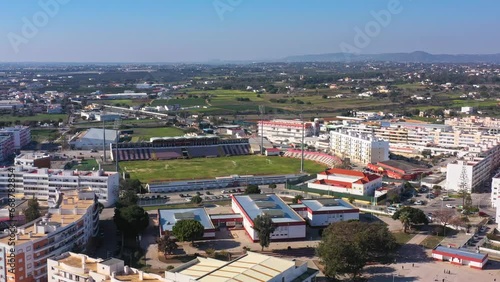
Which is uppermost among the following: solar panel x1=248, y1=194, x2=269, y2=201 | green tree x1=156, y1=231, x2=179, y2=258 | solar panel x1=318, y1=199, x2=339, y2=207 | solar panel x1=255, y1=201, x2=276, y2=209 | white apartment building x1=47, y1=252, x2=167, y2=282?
white apartment building x1=47, y1=252, x2=167, y2=282

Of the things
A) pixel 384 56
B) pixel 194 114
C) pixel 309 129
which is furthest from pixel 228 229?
pixel 384 56

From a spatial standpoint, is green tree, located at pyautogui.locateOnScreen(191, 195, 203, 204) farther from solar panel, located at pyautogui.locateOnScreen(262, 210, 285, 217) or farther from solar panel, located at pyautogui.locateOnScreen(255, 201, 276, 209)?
solar panel, located at pyautogui.locateOnScreen(262, 210, 285, 217)

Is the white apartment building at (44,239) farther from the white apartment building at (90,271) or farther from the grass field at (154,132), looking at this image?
the grass field at (154,132)

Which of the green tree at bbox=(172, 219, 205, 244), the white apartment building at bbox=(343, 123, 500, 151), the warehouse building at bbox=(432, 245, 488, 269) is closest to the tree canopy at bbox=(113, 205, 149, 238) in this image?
the green tree at bbox=(172, 219, 205, 244)

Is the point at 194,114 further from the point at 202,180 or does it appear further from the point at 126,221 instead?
the point at 126,221

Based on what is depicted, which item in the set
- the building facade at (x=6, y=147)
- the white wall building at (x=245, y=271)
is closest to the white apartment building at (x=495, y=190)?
the white wall building at (x=245, y=271)

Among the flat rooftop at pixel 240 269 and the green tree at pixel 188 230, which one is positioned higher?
the flat rooftop at pixel 240 269
